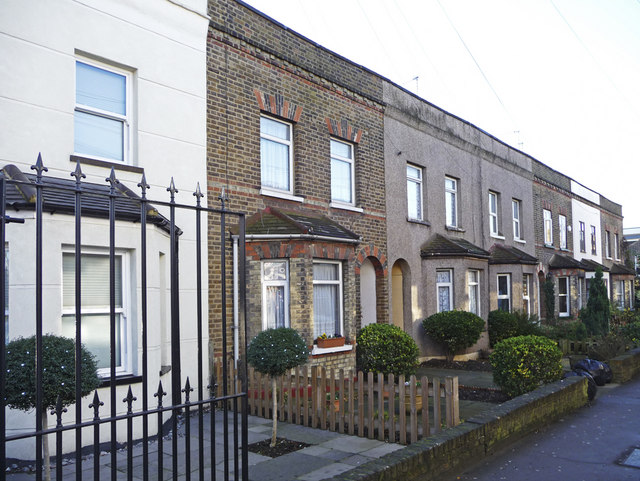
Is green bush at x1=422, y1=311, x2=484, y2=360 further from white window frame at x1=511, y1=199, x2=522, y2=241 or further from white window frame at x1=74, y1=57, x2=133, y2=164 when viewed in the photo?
white window frame at x1=74, y1=57, x2=133, y2=164

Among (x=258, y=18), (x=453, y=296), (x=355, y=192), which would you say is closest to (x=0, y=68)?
(x=258, y=18)

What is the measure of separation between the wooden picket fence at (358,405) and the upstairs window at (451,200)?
31.0ft

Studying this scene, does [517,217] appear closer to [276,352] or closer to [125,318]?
[276,352]

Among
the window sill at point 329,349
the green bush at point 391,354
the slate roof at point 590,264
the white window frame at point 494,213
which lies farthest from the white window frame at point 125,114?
the slate roof at point 590,264

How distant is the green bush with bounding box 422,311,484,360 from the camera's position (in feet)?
49.0

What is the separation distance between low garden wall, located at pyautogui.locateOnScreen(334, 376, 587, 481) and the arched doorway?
225 inches

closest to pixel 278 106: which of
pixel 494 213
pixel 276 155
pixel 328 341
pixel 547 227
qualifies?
pixel 276 155

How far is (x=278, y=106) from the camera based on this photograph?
11.6m

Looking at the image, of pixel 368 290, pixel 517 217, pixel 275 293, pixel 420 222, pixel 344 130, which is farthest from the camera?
pixel 517 217

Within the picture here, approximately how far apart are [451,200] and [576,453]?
37.6 ft

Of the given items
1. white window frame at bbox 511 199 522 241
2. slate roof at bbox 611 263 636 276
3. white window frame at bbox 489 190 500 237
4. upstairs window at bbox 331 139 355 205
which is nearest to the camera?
upstairs window at bbox 331 139 355 205

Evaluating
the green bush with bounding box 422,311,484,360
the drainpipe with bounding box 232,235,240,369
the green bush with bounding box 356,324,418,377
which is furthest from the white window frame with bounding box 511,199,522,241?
the drainpipe with bounding box 232,235,240,369

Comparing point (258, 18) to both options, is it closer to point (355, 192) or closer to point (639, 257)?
point (355, 192)

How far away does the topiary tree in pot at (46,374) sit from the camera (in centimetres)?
426
